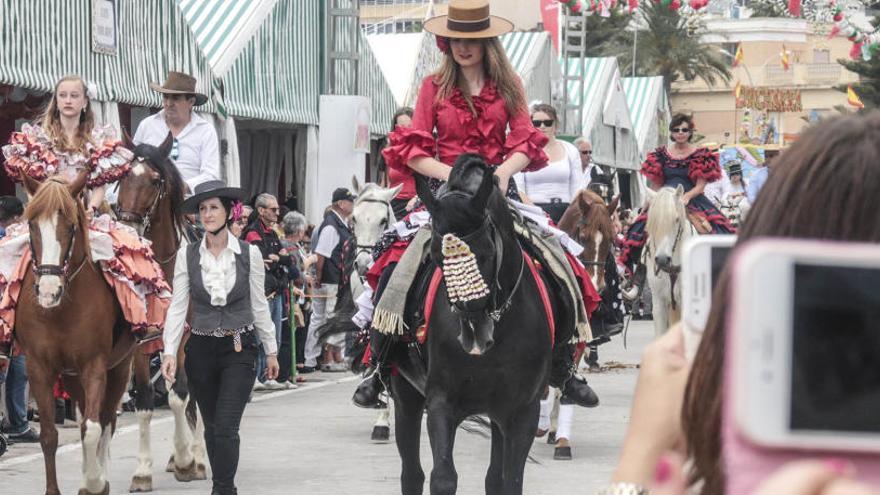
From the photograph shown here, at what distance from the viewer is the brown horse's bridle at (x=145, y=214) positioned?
1143cm

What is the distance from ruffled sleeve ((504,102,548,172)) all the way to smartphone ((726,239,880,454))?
290 inches

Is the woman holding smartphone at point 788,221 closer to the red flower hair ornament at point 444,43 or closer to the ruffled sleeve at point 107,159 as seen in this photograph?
the red flower hair ornament at point 444,43

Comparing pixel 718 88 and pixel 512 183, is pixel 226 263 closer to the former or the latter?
pixel 512 183

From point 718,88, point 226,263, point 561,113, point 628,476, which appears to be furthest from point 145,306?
point 718,88

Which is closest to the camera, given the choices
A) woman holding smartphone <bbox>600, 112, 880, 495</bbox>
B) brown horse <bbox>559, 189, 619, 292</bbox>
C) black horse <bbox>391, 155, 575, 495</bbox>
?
woman holding smartphone <bbox>600, 112, 880, 495</bbox>

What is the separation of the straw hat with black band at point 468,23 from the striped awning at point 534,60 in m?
33.2

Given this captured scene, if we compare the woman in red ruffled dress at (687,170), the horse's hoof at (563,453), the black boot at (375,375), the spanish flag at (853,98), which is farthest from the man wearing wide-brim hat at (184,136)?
the spanish flag at (853,98)

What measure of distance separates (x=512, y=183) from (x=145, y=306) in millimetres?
2786

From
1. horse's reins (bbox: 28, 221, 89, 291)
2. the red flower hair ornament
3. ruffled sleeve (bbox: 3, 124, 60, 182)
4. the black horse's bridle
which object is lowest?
horse's reins (bbox: 28, 221, 89, 291)

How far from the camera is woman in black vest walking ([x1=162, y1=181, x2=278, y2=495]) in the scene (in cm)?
1034

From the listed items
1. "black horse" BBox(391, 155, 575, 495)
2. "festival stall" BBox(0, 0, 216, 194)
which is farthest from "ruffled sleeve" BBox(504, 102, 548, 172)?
"festival stall" BBox(0, 0, 216, 194)

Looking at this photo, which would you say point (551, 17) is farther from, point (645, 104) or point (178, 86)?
point (178, 86)

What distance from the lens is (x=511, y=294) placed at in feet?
26.3

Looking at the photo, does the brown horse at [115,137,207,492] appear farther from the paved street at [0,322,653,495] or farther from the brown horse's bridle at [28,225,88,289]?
the brown horse's bridle at [28,225,88,289]
